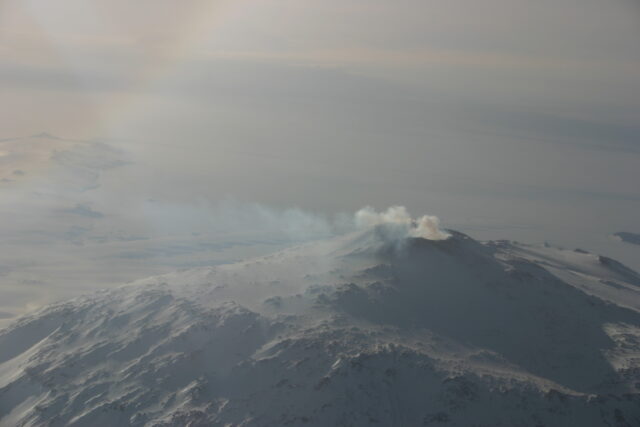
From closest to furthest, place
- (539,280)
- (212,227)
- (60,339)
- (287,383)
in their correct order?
(287,383)
(60,339)
(539,280)
(212,227)

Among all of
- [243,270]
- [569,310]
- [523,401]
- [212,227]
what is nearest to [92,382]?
[243,270]

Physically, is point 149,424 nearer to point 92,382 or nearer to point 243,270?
point 92,382

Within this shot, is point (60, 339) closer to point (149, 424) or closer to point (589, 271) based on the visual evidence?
point (149, 424)

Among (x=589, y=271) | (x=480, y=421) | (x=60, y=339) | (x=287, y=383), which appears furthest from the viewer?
(x=589, y=271)

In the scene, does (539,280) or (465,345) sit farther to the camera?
(539,280)

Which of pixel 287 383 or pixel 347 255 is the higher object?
pixel 347 255

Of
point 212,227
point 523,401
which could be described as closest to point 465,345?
point 523,401
